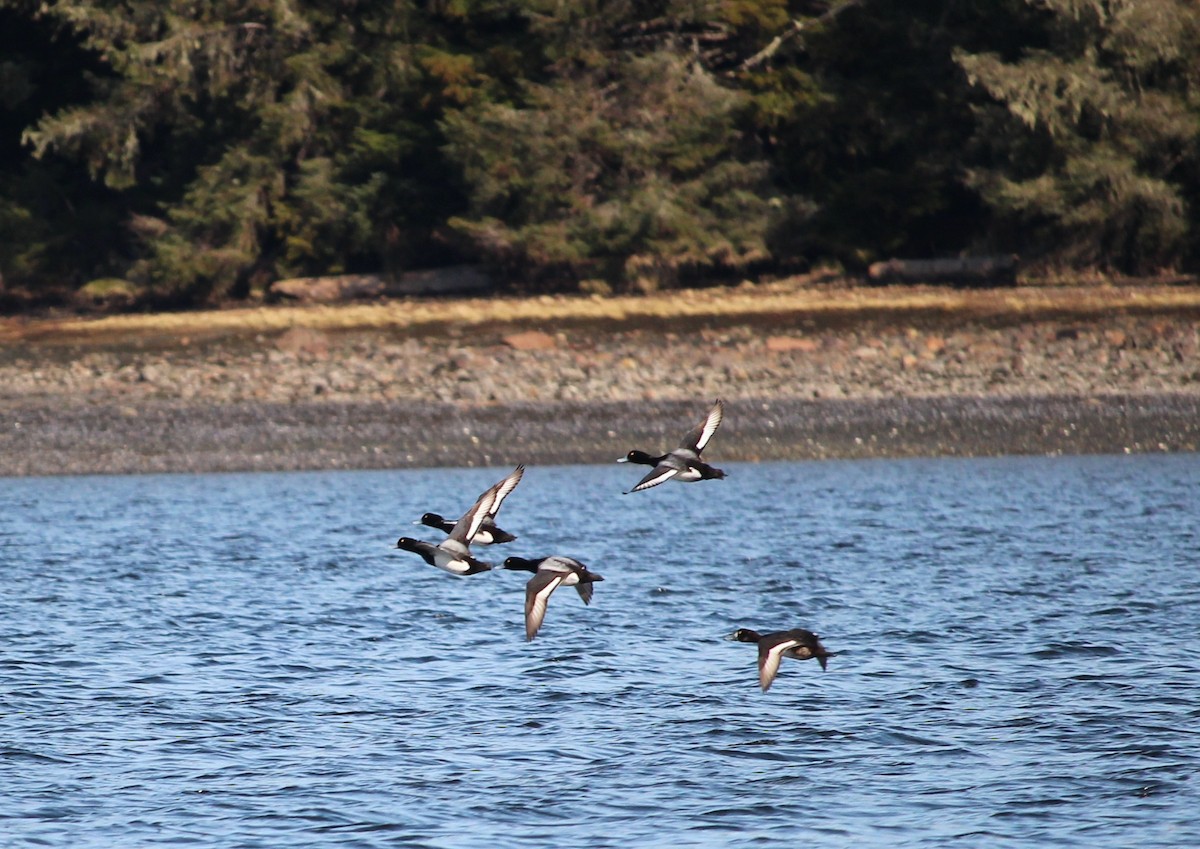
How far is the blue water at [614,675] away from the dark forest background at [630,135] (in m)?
10.5

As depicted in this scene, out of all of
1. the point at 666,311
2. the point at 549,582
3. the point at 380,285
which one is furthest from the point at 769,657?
the point at 380,285

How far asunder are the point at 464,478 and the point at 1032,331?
1007 centimetres

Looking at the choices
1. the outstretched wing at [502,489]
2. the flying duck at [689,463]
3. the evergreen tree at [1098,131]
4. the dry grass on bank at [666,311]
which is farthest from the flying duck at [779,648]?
the evergreen tree at [1098,131]

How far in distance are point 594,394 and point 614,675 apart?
476 inches

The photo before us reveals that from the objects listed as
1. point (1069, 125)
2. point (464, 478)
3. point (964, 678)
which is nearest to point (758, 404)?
point (464, 478)

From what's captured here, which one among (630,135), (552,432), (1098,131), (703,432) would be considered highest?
(630,135)

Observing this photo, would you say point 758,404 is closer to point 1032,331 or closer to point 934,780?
point 1032,331

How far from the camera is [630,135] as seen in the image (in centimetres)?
3000

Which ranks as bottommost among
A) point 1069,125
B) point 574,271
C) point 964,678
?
point 964,678

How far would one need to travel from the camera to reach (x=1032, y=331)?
25562 millimetres

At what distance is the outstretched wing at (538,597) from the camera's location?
830cm

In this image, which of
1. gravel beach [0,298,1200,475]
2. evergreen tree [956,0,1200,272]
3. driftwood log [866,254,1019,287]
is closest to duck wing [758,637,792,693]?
gravel beach [0,298,1200,475]

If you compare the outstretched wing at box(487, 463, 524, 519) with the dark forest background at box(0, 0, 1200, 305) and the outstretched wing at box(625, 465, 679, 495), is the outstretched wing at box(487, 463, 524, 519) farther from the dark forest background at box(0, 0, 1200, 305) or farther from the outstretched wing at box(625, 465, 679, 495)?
the dark forest background at box(0, 0, 1200, 305)

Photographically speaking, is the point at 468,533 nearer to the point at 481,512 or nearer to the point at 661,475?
the point at 481,512
